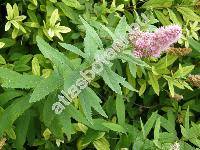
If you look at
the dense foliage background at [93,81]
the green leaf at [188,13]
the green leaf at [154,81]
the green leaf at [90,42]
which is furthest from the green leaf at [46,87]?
the green leaf at [188,13]

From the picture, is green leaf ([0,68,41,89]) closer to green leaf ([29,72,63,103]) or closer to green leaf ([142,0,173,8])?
green leaf ([29,72,63,103])

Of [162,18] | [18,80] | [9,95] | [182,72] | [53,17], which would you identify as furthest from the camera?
[162,18]

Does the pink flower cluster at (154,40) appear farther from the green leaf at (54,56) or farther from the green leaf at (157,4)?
the green leaf at (157,4)

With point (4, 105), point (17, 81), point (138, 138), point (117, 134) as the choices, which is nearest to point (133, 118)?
point (117, 134)

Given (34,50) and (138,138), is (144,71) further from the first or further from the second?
(34,50)

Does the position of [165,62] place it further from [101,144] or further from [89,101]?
[89,101]

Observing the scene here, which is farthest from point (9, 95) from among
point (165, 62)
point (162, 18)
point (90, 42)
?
point (162, 18)
